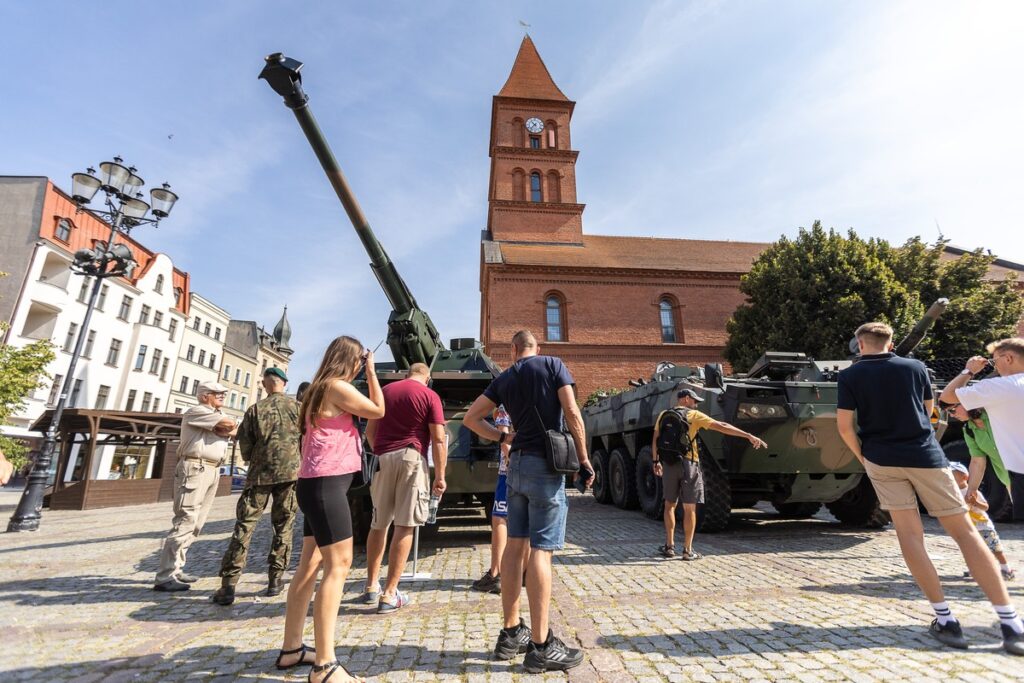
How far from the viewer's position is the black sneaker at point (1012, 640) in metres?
2.56

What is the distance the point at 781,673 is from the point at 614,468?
7205mm

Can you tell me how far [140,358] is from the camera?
2902 centimetres

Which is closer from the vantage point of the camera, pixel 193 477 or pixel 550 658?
pixel 550 658

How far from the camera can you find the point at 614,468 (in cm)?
952

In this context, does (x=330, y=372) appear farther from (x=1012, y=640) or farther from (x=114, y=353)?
(x=114, y=353)

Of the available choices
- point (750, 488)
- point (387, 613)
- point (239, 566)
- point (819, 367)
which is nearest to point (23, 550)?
point (239, 566)

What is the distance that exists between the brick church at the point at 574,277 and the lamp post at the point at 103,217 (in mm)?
17290

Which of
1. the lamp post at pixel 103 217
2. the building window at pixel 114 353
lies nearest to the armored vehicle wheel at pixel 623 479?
the lamp post at pixel 103 217

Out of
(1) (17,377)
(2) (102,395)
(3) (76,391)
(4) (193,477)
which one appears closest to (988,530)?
(4) (193,477)

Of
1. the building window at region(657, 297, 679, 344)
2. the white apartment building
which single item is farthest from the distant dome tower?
the building window at region(657, 297, 679, 344)

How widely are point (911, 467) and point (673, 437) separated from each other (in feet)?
8.25

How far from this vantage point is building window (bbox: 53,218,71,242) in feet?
79.6

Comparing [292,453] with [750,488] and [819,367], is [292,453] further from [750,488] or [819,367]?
[819,367]

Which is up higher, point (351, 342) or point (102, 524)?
point (351, 342)
